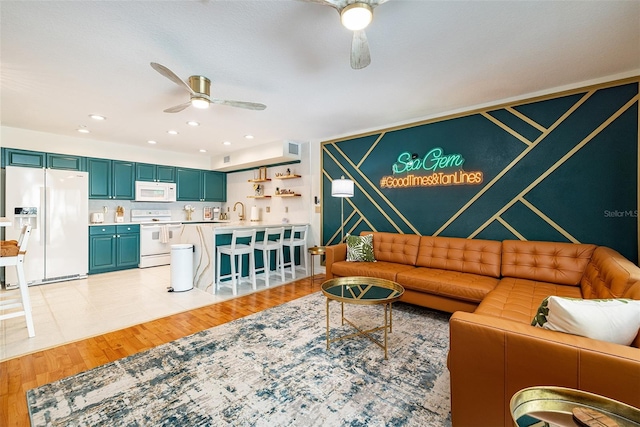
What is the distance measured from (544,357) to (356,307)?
7.65ft

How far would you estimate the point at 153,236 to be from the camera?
5.81 meters

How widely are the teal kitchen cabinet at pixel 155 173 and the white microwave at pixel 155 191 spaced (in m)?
0.10

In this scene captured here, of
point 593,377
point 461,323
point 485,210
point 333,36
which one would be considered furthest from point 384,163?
point 593,377

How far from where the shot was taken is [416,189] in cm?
409

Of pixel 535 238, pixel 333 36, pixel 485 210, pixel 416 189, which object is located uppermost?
pixel 333 36

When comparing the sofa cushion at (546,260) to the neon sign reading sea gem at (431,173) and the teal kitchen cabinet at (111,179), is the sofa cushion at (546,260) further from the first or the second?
the teal kitchen cabinet at (111,179)

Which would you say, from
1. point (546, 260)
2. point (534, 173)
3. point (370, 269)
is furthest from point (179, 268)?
point (534, 173)

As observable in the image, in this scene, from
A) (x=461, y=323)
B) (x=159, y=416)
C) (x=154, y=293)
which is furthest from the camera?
(x=154, y=293)

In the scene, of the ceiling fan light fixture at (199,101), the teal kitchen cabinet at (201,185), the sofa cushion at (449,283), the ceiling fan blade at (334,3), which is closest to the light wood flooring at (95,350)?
the sofa cushion at (449,283)

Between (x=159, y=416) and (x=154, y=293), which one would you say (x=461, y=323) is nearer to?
(x=159, y=416)

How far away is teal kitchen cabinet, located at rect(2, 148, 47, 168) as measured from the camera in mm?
4387

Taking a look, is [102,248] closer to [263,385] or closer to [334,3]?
[263,385]

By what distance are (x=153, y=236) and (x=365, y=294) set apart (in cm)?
529

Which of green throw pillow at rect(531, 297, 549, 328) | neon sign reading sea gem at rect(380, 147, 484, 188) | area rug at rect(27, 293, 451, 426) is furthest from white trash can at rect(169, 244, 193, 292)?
green throw pillow at rect(531, 297, 549, 328)
